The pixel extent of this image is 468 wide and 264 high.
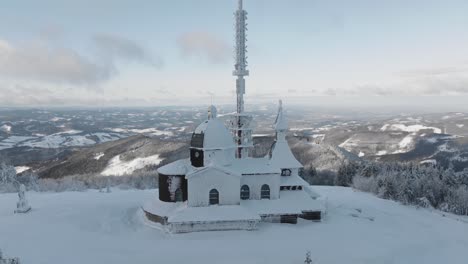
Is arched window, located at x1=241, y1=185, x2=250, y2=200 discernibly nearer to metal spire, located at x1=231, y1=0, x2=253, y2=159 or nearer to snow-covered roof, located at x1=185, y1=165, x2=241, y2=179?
snow-covered roof, located at x1=185, y1=165, x2=241, y2=179

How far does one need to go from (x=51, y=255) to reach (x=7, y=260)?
3.46m

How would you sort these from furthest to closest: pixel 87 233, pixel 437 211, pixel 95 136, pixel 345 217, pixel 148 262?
pixel 95 136 < pixel 437 211 < pixel 345 217 < pixel 87 233 < pixel 148 262

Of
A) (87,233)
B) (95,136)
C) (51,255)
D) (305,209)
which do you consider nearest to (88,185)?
(87,233)

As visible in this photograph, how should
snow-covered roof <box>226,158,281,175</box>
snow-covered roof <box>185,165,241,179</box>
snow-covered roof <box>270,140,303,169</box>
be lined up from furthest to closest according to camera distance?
snow-covered roof <box>270,140,303,169</box>
snow-covered roof <box>226,158,281,175</box>
snow-covered roof <box>185,165,241,179</box>

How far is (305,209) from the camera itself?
2930 cm

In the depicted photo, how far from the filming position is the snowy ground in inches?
885

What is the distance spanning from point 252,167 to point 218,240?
7968 millimetres

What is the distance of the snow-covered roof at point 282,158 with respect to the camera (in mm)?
31969

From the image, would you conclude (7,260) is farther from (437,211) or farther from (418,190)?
(418,190)

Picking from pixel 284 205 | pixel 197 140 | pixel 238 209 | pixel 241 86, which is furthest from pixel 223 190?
pixel 241 86

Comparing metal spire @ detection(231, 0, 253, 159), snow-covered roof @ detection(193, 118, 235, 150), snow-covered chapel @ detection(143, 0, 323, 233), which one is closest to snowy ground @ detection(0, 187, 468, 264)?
snow-covered chapel @ detection(143, 0, 323, 233)

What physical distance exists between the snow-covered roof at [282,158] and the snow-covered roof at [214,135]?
187 inches

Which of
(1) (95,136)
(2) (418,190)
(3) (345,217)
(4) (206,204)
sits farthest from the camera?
(1) (95,136)

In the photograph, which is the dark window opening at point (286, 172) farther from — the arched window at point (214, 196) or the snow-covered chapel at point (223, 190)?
the arched window at point (214, 196)
